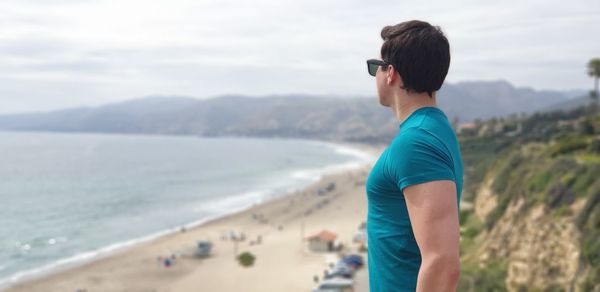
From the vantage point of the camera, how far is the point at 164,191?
5925 cm

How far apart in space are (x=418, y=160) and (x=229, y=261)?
29.4m

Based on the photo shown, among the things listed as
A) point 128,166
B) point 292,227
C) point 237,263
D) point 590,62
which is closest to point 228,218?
point 292,227

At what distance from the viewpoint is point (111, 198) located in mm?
54281

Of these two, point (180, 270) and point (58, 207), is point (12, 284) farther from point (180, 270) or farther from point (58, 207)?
point (58, 207)

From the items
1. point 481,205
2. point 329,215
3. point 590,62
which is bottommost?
point 329,215

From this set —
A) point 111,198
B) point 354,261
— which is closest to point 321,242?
point 354,261

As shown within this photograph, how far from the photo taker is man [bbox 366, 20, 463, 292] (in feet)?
4.92

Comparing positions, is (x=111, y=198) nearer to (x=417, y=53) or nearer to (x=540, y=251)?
(x=540, y=251)

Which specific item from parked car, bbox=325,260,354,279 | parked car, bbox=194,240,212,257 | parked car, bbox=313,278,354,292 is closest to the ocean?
parked car, bbox=194,240,212,257

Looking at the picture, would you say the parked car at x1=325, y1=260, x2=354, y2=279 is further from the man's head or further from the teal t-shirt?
the man's head

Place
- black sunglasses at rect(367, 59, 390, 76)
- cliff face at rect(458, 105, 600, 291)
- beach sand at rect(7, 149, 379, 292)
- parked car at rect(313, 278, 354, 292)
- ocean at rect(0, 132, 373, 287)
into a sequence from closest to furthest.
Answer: black sunglasses at rect(367, 59, 390, 76) → cliff face at rect(458, 105, 600, 291) → parked car at rect(313, 278, 354, 292) → beach sand at rect(7, 149, 379, 292) → ocean at rect(0, 132, 373, 287)

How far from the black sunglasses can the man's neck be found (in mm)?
110

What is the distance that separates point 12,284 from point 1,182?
158 feet

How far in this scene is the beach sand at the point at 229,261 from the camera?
25438mm
